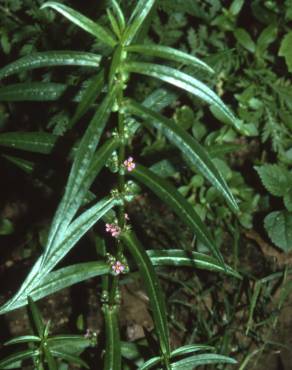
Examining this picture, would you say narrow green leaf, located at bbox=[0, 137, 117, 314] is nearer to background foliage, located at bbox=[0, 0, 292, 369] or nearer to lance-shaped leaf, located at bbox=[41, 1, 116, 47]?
lance-shaped leaf, located at bbox=[41, 1, 116, 47]

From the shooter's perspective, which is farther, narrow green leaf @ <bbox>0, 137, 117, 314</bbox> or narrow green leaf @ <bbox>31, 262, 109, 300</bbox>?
narrow green leaf @ <bbox>31, 262, 109, 300</bbox>

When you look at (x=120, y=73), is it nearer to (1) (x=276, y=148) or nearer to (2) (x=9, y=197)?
(1) (x=276, y=148)

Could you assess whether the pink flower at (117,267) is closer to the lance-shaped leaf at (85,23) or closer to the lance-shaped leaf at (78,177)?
the lance-shaped leaf at (78,177)

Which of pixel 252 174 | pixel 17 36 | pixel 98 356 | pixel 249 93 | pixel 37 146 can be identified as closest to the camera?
pixel 37 146

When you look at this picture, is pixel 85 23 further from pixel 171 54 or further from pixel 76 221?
pixel 76 221

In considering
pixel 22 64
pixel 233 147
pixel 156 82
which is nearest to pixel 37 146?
pixel 22 64

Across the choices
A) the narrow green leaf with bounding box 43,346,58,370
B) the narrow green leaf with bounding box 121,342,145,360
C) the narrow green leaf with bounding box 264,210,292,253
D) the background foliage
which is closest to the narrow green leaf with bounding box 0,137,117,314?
the narrow green leaf with bounding box 43,346,58,370

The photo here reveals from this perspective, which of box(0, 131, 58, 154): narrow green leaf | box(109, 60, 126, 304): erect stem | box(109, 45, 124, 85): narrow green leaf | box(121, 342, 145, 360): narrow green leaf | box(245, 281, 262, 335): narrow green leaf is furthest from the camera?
box(245, 281, 262, 335): narrow green leaf
